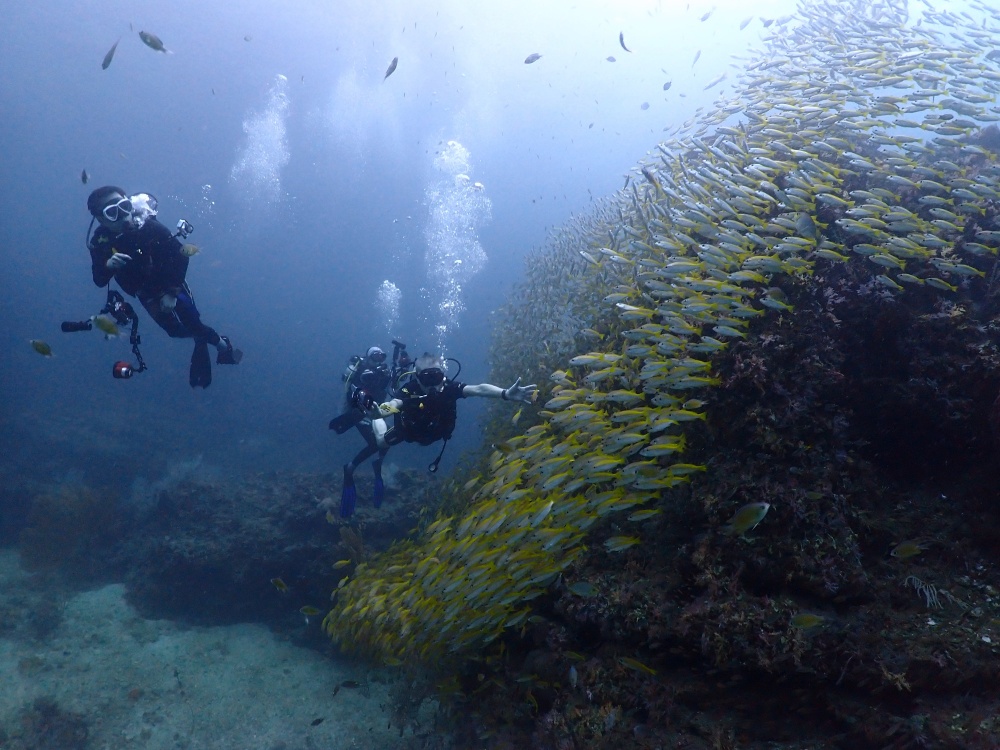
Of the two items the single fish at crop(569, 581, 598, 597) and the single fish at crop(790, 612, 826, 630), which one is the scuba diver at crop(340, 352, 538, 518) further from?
the single fish at crop(790, 612, 826, 630)

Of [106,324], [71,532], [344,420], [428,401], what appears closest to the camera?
[106,324]

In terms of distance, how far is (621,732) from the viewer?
13.4 ft

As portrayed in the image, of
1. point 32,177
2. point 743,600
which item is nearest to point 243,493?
point 743,600

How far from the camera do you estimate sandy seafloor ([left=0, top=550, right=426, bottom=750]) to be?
7738mm

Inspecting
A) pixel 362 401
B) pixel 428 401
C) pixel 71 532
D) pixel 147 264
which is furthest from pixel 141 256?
pixel 71 532

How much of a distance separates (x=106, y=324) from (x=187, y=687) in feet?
22.7

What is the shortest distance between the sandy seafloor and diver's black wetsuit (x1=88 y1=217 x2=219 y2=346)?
6491 mm

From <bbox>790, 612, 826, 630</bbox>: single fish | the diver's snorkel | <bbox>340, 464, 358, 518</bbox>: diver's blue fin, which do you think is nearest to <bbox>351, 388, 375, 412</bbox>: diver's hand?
<bbox>340, 464, 358, 518</bbox>: diver's blue fin

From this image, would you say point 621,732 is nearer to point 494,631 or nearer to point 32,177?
point 494,631

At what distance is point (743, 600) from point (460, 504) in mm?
5062

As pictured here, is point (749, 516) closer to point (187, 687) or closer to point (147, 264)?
point (147, 264)

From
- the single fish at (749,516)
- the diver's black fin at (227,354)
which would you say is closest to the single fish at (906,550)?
the single fish at (749,516)

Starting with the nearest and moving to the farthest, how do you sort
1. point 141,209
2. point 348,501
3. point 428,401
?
point 141,209 < point 428,401 < point 348,501

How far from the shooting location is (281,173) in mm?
94250
